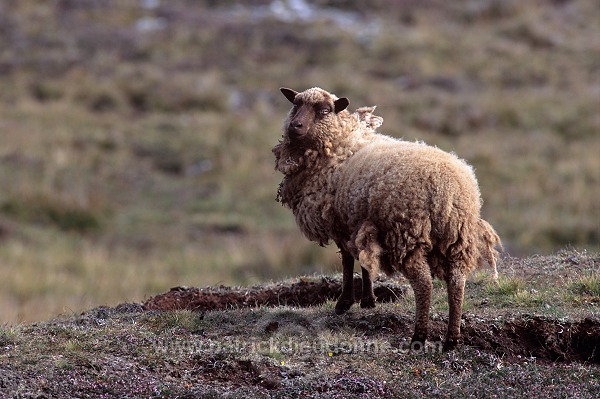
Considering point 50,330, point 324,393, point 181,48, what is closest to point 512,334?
point 324,393

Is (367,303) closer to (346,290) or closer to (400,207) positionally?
(346,290)

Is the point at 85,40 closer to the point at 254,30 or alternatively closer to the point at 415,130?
the point at 254,30

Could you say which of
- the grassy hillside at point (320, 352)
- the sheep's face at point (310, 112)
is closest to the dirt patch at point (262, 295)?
the grassy hillside at point (320, 352)

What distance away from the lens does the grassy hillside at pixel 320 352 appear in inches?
260

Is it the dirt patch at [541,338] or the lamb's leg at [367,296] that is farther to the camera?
the lamb's leg at [367,296]

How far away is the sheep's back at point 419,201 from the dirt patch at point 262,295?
6.95 feet

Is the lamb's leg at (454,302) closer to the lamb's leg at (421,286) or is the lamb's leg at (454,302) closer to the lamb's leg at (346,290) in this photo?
the lamb's leg at (421,286)

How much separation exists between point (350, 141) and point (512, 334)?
227 centimetres

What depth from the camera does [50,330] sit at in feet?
25.7

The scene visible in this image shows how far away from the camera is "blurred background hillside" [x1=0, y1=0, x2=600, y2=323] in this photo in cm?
1605

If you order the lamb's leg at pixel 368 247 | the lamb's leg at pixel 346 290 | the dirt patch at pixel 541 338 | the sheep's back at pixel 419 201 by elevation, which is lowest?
the dirt patch at pixel 541 338

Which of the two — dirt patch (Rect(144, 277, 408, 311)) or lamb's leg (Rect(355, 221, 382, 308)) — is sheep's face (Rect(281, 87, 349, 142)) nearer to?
lamb's leg (Rect(355, 221, 382, 308))

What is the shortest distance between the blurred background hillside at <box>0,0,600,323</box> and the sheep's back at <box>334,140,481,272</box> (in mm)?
4640

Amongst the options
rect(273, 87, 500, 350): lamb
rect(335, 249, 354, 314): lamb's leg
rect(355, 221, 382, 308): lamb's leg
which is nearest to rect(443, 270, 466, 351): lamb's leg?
rect(273, 87, 500, 350): lamb
